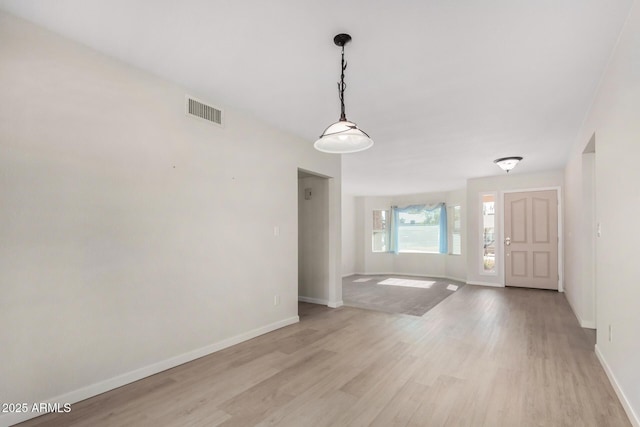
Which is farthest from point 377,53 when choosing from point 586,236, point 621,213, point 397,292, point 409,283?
point 409,283

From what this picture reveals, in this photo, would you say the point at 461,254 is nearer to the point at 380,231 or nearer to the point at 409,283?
the point at 409,283

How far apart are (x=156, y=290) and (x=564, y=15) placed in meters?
3.47

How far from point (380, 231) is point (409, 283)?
8.31 ft

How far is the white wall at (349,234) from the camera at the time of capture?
9477 millimetres

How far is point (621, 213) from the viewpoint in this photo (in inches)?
84.2

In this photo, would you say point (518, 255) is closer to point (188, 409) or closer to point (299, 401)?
point (299, 401)

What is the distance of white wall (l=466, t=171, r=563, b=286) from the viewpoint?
6781 mm

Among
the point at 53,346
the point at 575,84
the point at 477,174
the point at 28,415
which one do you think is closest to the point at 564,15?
the point at 575,84

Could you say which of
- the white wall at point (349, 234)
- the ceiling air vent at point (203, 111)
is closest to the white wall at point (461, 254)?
the white wall at point (349, 234)

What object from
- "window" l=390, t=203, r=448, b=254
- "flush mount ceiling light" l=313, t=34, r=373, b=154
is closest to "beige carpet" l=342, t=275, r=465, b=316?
"window" l=390, t=203, r=448, b=254

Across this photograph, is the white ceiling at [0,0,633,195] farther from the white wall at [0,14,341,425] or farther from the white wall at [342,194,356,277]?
the white wall at [342,194,356,277]

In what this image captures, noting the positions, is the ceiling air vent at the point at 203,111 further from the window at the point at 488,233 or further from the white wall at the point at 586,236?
the window at the point at 488,233

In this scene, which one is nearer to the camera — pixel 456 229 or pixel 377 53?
pixel 377 53

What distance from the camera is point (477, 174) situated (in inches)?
271
